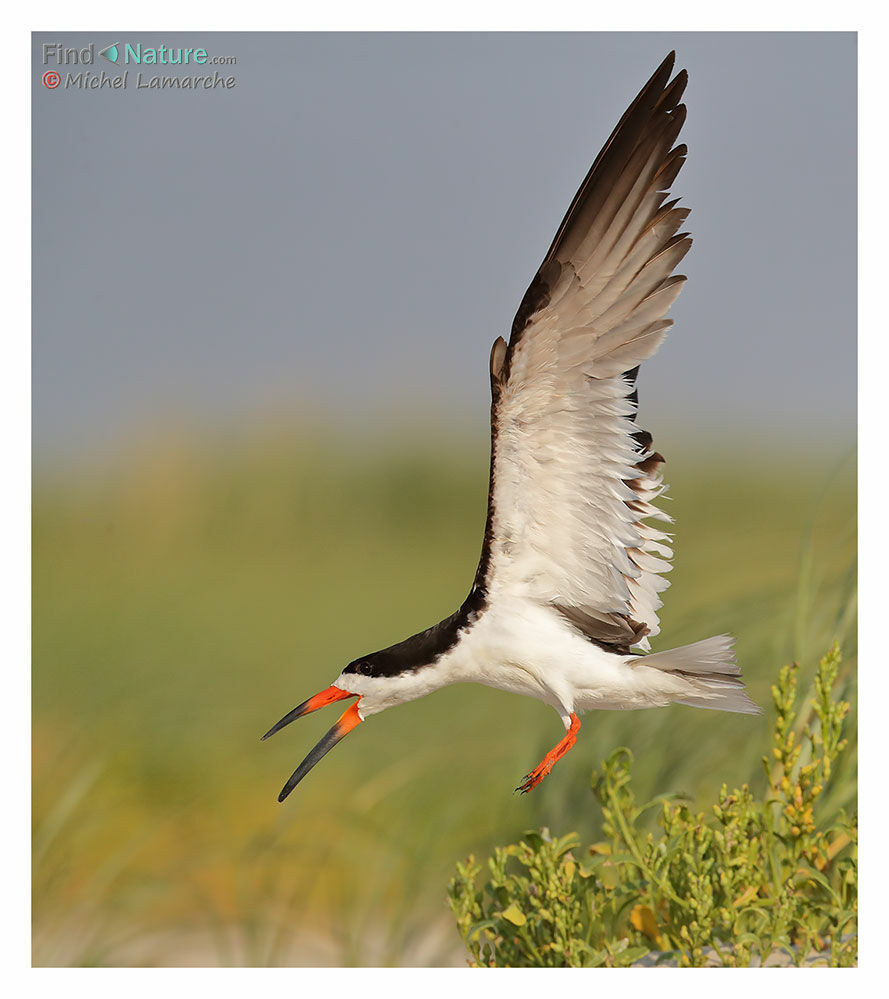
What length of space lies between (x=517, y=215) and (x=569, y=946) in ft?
6.51

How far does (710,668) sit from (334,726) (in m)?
1.00

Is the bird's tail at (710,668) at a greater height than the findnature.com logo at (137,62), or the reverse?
the findnature.com logo at (137,62)

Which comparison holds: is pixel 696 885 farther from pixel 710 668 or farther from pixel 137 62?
pixel 137 62

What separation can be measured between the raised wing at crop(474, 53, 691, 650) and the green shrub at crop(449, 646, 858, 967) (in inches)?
33.2

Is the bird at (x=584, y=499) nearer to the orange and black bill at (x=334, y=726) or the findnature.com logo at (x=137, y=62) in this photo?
the orange and black bill at (x=334, y=726)

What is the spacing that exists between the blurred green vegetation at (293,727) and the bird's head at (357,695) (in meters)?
0.25

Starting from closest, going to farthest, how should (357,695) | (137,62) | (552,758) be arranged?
1. (552,758)
2. (357,695)
3. (137,62)

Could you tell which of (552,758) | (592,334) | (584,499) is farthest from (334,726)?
(592,334)

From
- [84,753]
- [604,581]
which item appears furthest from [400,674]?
[84,753]

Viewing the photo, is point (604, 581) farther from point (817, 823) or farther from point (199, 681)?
point (199, 681)

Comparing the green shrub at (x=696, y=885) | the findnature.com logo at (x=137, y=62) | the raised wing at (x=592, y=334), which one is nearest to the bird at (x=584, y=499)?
the raised wing at (x=592, y=334)

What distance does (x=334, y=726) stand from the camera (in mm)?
3062

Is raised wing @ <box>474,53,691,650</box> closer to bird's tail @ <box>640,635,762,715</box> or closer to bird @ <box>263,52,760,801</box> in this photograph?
bird @ <box>263,52,760,801</box>

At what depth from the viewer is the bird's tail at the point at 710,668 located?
284cm
